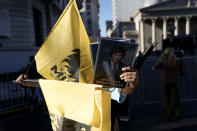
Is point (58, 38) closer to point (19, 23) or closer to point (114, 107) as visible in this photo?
point (114, 107)

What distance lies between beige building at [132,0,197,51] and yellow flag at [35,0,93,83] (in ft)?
157

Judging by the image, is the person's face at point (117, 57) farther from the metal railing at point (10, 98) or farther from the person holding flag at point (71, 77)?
the metal railing at point (10, 98)

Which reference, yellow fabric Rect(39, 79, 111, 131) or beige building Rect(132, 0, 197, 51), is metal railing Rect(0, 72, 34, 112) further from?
beige building Rect(132, 0, 197, 51)

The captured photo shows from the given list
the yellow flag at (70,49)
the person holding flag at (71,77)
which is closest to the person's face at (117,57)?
the person holding flag at (71,77)

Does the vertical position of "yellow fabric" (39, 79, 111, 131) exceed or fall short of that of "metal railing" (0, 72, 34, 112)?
it exceeds it

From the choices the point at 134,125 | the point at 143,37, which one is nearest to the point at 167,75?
the point at 134,125

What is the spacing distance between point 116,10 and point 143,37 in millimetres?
37555

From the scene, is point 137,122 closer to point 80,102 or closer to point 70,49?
point 80,102

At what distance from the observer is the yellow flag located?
1727mm

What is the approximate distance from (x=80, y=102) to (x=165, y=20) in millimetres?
52241

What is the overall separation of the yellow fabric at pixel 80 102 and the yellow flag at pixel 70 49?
104 millimetres

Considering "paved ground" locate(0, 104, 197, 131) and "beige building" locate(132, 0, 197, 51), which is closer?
"paved ground" locate(0, 104, 197, 131)

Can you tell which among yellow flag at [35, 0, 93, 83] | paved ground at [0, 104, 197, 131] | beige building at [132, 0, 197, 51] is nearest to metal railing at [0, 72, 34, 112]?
paved ground at [0, 104, 197, 131]

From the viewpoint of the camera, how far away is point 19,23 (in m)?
12.6
